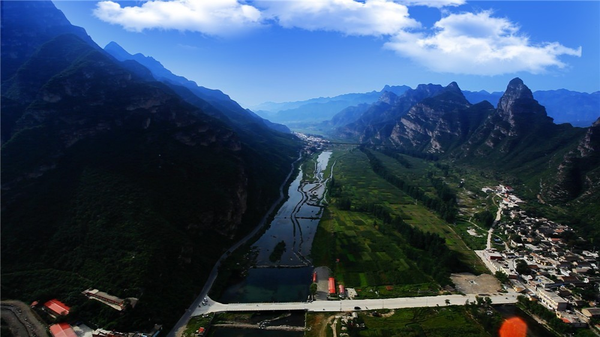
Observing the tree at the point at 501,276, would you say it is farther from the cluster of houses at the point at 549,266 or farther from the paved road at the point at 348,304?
the paved road at the point at 348,304

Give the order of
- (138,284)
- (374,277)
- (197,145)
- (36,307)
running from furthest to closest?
(197,145)
(374,277)
(138,284)
(36,307)

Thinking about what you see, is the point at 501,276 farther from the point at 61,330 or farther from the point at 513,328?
the point at 61,330

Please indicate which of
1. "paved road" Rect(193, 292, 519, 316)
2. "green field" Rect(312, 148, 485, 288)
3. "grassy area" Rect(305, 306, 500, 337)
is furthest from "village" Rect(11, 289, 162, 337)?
"green field" Rect(312, 148, 485, 288)

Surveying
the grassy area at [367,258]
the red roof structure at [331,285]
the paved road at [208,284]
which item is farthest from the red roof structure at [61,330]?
the grassy area at [367,258]

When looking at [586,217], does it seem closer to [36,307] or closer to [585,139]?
[585,139]

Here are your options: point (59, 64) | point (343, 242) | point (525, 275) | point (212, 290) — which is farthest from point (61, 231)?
point (525, 275)

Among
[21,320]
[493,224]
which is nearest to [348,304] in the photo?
[21,320]
